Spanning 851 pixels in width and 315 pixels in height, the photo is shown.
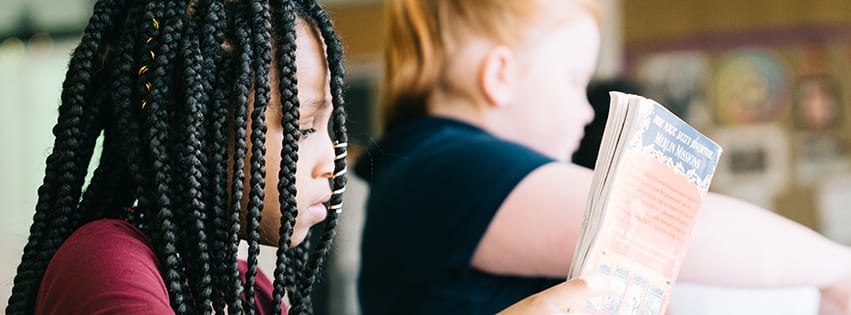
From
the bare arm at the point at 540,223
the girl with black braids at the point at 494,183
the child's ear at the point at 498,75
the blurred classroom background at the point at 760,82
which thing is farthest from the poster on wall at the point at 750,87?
the bare arm at the point at 540,223

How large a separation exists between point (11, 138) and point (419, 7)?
4278 mm

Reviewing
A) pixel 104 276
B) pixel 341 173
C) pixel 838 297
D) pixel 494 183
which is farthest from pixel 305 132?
pixel 838 297

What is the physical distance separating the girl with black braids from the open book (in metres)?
0.22

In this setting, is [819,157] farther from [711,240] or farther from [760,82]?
[711,240]

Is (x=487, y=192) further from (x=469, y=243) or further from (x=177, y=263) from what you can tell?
(x=177, y=263)

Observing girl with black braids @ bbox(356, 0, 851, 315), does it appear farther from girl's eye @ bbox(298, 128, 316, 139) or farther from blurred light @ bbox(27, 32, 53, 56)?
blurred light @ bbox(27, 32, 53, 56)

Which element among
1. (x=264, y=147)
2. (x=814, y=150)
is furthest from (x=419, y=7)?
(x=814, y=150)

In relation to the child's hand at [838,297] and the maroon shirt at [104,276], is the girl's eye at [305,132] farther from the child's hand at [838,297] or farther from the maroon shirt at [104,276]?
the child's hand at [838,297]

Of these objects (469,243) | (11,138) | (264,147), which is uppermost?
(264,147)

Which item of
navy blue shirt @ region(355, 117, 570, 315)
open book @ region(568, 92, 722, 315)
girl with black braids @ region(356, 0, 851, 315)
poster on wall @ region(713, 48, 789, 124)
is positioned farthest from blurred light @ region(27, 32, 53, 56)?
open book @ region(568, 92, 722, 315)

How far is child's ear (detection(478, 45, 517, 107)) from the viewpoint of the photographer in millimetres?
1344

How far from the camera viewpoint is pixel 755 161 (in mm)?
4152

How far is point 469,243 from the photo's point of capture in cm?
117

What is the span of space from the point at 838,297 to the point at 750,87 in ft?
10.2
